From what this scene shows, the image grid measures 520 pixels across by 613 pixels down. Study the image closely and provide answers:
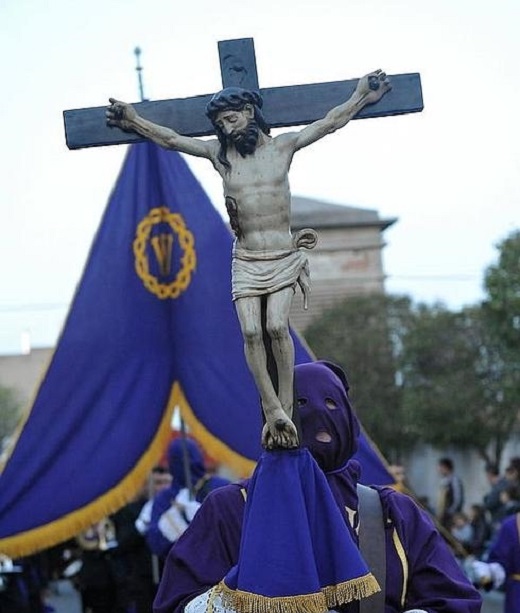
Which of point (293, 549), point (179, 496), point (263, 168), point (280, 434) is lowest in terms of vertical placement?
point (179, 496)

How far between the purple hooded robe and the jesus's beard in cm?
74

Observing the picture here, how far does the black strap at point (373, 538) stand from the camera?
3850 mm

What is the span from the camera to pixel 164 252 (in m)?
8.66

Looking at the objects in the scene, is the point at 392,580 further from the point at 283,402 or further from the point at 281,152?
the point at 281,152

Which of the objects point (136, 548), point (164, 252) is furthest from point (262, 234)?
point (136, 548)

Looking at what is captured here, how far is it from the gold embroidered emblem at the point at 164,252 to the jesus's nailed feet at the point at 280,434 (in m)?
5.21

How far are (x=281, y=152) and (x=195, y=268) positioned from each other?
5167mm

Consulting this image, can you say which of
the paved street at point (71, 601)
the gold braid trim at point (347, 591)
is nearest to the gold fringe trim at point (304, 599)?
the gold braid trim at point (347, 591)

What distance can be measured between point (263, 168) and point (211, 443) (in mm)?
5205

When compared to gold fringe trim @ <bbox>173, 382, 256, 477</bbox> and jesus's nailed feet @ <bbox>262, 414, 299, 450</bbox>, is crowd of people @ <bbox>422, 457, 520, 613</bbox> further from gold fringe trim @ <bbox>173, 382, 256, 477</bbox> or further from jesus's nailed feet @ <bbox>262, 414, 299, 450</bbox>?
jesus's nailed feet @ <bbox>262, 414, 299, 450</bbox>

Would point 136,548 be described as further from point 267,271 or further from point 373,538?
point 267,271

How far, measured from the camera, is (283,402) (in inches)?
132

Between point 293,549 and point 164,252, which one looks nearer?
point 293,549

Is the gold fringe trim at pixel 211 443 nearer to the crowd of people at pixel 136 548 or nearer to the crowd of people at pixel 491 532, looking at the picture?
the crowd of people at pixel 136 548
